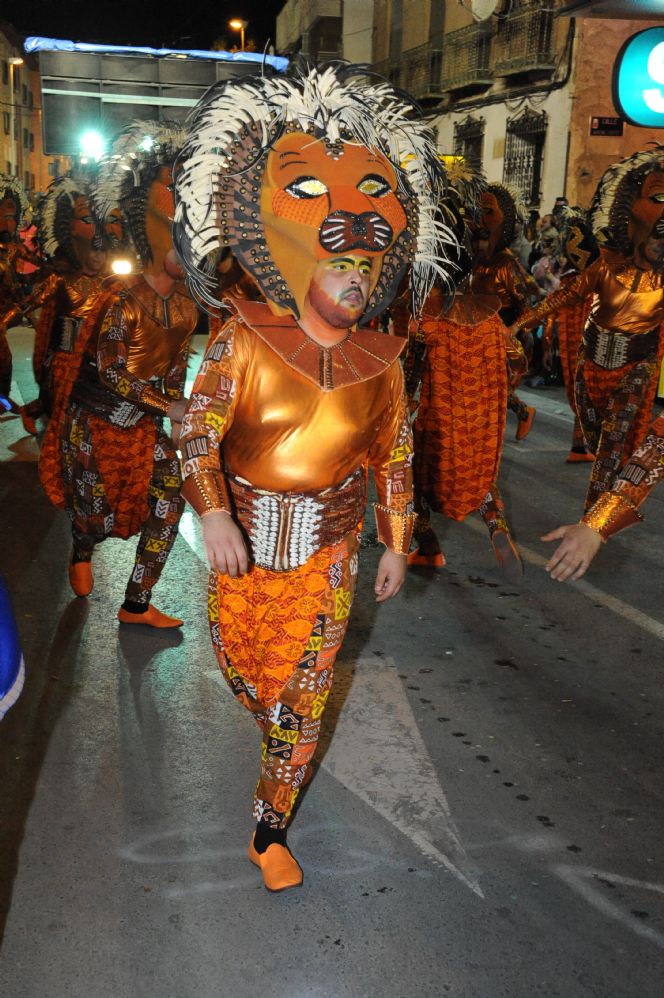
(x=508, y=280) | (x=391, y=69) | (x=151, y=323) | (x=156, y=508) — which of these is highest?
(x=391, y=69)

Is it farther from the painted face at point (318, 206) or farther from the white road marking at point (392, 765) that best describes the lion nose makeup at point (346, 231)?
the white road marking at point (392, 765)

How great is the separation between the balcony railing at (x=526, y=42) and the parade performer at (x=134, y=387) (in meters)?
18.0

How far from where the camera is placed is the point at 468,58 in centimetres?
2434

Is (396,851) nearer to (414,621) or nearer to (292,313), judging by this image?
(292,313)

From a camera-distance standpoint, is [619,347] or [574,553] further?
[619,347]

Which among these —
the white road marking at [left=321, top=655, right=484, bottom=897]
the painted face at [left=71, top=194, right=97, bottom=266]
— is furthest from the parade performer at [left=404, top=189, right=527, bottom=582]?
the painted face at [left=71, top=194, right=97, bottom=266]

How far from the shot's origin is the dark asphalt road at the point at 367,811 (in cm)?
273

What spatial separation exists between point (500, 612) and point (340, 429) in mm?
2807

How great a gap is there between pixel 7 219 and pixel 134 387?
25.6ft

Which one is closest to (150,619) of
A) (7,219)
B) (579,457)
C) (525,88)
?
(579,457)

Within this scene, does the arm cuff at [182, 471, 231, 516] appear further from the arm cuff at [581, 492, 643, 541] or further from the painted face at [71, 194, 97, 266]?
the painted face at [71, 194, 97, 266]

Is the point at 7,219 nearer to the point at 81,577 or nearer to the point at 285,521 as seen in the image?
the point at 81,577

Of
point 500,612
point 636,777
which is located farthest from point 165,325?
point 636,777

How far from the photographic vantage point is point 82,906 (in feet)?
9.57
